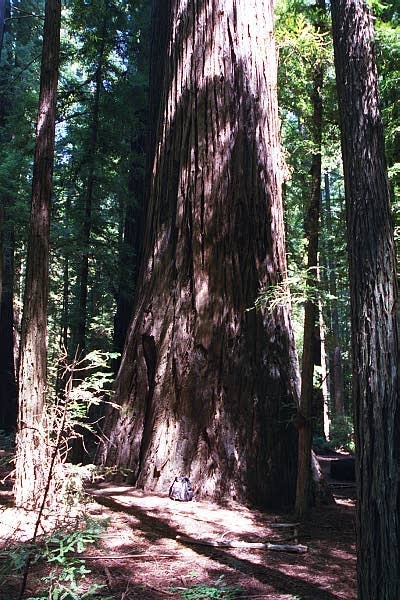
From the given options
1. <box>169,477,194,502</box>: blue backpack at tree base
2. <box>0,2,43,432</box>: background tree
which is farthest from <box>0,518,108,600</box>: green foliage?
<box>0,2,43,432</box>: background tree

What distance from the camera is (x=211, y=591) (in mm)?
3338

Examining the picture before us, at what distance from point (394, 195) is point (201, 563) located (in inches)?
232

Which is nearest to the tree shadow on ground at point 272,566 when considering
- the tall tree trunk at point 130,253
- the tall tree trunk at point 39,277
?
the tall tree trunk at point 39,277

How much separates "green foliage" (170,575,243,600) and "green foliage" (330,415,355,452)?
44.3 ft

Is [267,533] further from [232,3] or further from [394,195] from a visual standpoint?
[232,3]

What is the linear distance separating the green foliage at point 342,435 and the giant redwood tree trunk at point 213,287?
444 inches

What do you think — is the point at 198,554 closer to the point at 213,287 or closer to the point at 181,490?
the point at 181,490

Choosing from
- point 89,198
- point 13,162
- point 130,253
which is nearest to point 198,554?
point 89,198

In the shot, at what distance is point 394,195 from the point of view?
7656 millimetres

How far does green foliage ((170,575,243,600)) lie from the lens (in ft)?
10.8

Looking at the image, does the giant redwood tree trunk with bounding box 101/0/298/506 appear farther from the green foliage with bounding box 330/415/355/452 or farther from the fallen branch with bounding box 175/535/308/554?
the green foliage with bounding box 330/415/355/452

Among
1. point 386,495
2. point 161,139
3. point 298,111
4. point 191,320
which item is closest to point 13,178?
point 161,139

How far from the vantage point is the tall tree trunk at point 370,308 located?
3.11 meters

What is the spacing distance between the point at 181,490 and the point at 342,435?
13.1 m
